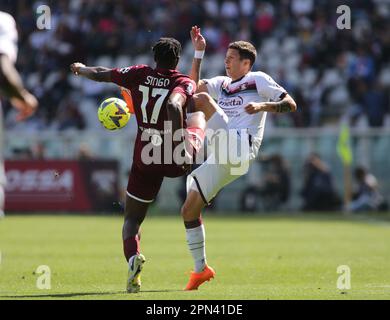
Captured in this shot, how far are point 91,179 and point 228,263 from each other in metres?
14.0

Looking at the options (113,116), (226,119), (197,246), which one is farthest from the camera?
(226,119)

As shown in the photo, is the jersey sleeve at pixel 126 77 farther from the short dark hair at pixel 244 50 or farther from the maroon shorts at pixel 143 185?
the short dark hair at pixel 244 50

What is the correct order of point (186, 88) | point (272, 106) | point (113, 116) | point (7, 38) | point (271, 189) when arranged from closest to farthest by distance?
1. point (7, 38)
2. point (186, 88)
3. point (272, 106)
4. point (113, 116)
5. point (271, 189)

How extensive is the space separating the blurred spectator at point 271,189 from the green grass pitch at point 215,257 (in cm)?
302

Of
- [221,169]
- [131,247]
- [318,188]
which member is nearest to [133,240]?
[131,247]

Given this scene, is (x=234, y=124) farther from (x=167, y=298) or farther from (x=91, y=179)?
(x=91, y=179)

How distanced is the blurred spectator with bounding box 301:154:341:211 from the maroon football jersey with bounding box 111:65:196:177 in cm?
1746

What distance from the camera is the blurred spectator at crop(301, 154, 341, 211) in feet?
89.9

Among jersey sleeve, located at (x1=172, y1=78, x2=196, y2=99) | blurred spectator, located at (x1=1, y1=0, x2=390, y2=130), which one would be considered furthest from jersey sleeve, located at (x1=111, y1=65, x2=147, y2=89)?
blurred spectator, located at (x1=1, y1=0, x2=390, y2=130)

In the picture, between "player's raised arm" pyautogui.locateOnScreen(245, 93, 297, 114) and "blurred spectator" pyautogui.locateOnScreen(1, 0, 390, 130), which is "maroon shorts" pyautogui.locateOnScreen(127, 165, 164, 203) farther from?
"blurred spectator" pyautogui.locateOnScreen(1, 0, 390, 130)

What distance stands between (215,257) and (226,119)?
4604 mm

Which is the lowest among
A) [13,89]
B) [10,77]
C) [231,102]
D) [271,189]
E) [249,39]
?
[271,189]

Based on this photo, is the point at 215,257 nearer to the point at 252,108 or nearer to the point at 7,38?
the point at 252,108

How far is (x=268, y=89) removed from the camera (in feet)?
35.8
